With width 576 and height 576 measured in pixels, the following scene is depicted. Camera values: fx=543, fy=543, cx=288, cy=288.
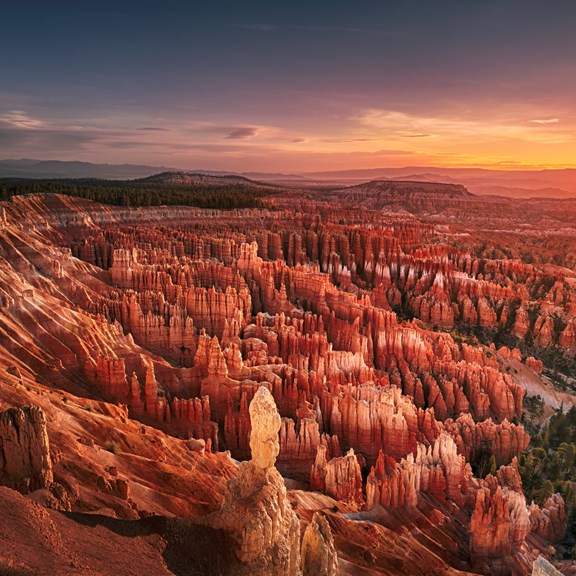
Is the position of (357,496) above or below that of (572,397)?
above

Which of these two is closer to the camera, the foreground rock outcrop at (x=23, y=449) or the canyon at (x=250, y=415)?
the foreground rock outcrop at (x=23, y=449)

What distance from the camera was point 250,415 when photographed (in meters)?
9.52

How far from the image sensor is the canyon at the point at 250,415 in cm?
796

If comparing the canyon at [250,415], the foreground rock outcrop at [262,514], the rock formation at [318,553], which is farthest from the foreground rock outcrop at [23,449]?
the rock formation at [318,553]

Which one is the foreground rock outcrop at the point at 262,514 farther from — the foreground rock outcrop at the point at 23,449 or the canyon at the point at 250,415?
the foreground rock outcrop at the point at 23,449

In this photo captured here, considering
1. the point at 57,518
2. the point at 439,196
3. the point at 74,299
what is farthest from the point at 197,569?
the point at 439,196

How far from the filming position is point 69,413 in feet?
43.7

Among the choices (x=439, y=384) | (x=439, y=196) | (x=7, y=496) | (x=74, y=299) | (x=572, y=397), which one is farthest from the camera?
(x=439, y=196)

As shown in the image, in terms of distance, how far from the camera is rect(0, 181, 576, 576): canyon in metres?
7.96

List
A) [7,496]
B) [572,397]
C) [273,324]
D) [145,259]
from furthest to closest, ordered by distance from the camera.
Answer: [145,259]
[572,397]
[273,324]
[7,496]

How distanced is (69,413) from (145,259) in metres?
28.5

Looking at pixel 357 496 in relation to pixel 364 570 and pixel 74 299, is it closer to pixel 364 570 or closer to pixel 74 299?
pixel 364 570

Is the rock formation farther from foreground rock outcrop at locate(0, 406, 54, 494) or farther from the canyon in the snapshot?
foreground rock outcrop at locate(0, 406, 54, 494)

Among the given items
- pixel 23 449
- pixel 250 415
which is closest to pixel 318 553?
pixel 250 415
